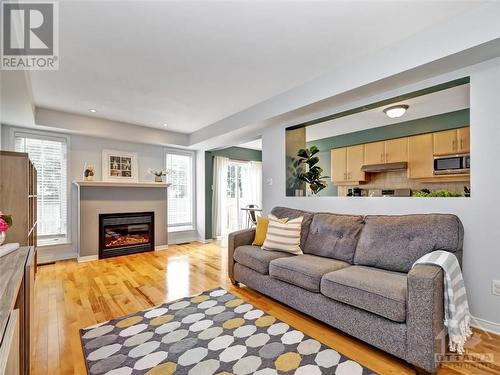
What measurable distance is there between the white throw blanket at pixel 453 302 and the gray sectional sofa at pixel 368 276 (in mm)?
57

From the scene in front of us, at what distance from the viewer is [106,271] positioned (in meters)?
3.86

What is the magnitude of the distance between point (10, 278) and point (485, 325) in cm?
341

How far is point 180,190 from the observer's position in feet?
19.8

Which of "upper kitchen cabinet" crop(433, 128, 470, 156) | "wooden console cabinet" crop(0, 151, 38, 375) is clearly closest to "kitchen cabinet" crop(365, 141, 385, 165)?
"upper kitchen cabinet" crop(433, 128, 470, 156)

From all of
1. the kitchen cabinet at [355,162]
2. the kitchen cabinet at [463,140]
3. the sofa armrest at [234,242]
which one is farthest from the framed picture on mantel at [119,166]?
the kitchen cabinet at [463,140]

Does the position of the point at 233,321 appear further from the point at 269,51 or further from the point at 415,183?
the point at 415,183

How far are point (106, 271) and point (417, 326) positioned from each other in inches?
159

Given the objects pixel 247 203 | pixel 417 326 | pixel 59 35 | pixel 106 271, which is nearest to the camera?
pixel 417 326

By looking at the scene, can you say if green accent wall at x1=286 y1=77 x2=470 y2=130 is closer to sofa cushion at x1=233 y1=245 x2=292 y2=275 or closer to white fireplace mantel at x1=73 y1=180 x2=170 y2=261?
sofa cushion at x1=233 y1=245 x2=292 y2=275

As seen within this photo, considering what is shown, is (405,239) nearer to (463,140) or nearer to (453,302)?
(453,302)

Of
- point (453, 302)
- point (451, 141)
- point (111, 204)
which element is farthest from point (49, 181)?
point (451, 141)

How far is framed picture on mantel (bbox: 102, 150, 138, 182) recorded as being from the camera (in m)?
4.88

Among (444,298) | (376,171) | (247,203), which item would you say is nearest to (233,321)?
(444,298)

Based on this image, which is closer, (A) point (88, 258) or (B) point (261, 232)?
(B) point (261, 232)
